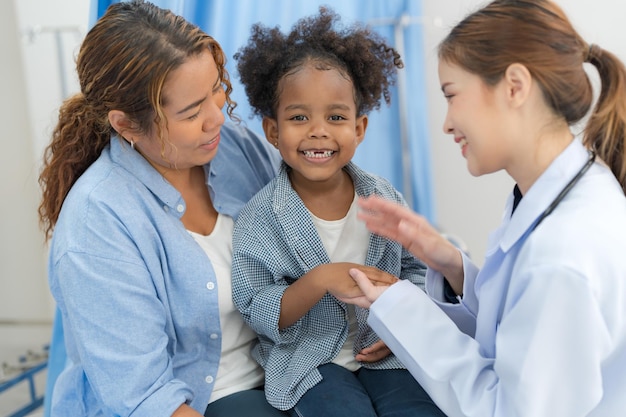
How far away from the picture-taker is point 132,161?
56.4 inches

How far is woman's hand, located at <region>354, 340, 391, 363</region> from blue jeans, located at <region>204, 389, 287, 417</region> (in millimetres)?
214

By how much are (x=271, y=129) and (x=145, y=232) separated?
441 millimetres

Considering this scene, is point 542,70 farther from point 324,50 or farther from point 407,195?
point 407,195

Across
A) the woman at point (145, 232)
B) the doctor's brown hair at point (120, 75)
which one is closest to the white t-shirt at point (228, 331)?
the woman at point (145, 232)

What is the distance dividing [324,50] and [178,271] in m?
0.62

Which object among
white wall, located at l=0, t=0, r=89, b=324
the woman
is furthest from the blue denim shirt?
→ white wall, located at l=0, t=0, r=89, b=324

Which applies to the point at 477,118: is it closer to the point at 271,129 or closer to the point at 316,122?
the point at 316,122

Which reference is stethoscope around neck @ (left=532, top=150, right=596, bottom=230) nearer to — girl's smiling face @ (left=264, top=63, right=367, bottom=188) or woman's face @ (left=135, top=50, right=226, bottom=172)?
girl's smiling face @ (left=264, top=63, right=367, bottom=188)

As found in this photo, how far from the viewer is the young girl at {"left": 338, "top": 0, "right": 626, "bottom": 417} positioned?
3.23ft

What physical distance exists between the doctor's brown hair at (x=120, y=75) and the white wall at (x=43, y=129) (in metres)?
1.23

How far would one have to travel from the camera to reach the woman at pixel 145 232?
1289mm

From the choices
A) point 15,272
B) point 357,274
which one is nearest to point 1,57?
point 15,272

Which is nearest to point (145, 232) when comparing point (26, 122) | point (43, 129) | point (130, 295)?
point (130, 295)

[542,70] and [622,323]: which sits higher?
[542,70]
